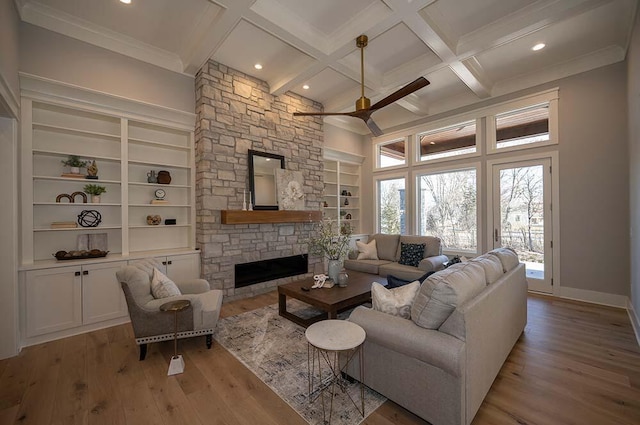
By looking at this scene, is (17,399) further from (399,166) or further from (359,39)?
(399,166)

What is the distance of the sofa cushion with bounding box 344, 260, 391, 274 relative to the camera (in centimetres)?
486

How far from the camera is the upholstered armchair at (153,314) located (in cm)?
256

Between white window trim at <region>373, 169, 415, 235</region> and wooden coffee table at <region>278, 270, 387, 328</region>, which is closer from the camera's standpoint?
wooden coffee table at <region>278, 270, 387, 328</region>

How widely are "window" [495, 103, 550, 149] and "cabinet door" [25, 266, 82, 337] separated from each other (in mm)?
6852

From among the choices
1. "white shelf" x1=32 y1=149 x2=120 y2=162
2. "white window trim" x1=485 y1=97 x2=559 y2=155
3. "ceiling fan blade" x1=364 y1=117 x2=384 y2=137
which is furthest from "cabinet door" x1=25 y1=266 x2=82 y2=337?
"white window trim" x1=485 y1=97 x2=559 y2=155

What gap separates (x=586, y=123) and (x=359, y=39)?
3774 millimetres

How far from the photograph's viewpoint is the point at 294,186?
5.27 m

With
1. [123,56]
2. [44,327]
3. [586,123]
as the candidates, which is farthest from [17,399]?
[586,123]

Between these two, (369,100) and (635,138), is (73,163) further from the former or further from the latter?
(635,138)

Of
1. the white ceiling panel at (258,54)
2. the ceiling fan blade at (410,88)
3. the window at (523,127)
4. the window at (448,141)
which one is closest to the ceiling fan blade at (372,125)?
the ceiling fan blade at (410,88)

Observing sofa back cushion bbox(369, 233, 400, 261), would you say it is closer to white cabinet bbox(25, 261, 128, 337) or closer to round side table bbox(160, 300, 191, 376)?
round side table bbox(160, 300, 191, 376)

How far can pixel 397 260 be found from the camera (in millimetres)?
5184

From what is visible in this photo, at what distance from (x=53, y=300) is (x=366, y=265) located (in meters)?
4.36

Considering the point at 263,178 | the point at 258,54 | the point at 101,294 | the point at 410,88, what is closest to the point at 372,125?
the point at 410,88
